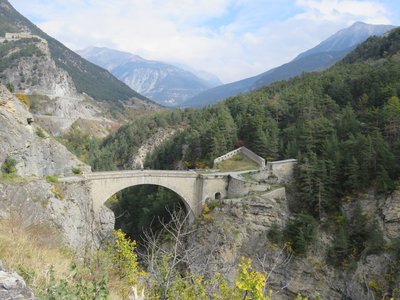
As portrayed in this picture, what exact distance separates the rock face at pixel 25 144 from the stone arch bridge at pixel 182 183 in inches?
159

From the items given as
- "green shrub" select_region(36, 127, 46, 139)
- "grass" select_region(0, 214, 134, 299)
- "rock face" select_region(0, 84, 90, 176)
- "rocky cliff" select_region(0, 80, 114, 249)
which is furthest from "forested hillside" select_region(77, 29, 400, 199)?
"grass" select_region(0, 214, 134, 299)

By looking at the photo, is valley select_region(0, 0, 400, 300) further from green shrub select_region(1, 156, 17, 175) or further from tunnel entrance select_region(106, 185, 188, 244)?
tunnel entrance select_region(106, 185, 188, 244)

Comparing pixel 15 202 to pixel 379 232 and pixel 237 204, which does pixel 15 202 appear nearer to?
pixel 237 204

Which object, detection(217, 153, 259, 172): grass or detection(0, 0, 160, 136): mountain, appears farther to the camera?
detection(0, 0, 160, 136): mountain

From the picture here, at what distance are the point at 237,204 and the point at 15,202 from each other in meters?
19.2

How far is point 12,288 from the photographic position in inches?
171

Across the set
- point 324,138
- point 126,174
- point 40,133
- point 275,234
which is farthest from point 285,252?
point 40,133

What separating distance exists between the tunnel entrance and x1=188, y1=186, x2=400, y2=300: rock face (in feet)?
24.8

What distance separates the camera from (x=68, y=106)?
101 m

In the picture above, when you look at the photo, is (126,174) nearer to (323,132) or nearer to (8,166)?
(8,166)

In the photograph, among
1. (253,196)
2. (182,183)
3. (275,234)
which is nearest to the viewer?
(275,234)

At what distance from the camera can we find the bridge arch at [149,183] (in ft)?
104

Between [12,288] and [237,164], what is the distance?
3864 cm

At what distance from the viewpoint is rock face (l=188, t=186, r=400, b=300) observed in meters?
26.6
